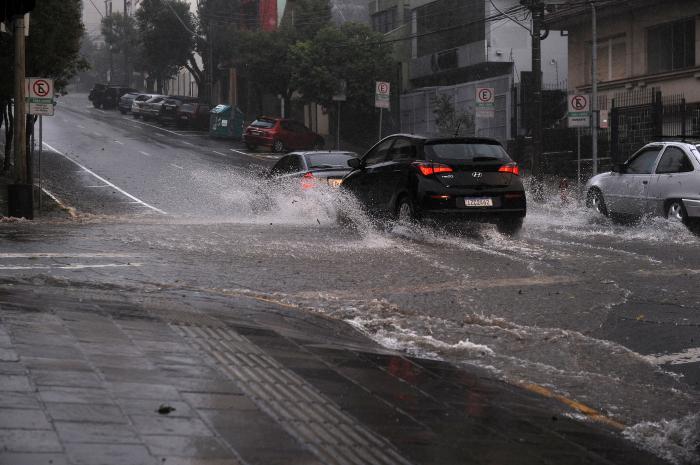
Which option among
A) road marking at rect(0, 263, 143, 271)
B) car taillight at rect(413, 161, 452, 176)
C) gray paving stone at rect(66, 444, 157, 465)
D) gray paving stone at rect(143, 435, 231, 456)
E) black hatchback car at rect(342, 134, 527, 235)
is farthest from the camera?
car taillight at rect(413, 161, 452, 176)

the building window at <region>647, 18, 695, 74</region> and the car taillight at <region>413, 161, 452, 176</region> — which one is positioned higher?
the building window at <region>647, 18, 695, 74</region>

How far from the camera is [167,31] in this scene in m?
65.3

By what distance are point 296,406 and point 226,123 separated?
153 feet

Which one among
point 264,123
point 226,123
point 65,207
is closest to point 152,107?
point 226,123

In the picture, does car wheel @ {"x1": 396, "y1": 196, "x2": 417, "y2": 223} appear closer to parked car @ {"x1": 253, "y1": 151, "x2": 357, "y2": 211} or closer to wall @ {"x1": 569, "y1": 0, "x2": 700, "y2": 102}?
parked car @ {"x1": 253, "y1": 151, "x2": 357, "y2": 211}

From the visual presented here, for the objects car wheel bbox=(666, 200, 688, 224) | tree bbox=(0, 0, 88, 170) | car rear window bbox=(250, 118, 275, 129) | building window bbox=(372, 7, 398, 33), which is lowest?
car wheel bbox=(666, 200, 688, 224)

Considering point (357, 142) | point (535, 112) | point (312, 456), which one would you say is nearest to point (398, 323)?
point (312, 456)

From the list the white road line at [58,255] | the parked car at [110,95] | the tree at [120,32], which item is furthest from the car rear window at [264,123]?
the tree at [120,32]

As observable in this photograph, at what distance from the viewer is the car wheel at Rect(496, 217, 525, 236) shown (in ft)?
48.8

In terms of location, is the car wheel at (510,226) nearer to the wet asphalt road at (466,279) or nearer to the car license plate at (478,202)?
the wet asphalt road at (466,279)

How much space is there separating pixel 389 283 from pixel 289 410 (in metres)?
5.38

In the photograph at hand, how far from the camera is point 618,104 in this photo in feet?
111

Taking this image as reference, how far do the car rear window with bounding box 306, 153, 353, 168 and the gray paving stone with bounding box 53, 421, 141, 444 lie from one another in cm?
1507

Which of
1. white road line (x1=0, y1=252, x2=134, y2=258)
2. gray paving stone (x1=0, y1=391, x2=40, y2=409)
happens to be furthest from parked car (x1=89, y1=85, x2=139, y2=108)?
gray paving stone (x1=0, y1=391, x2=40, y2=409)
